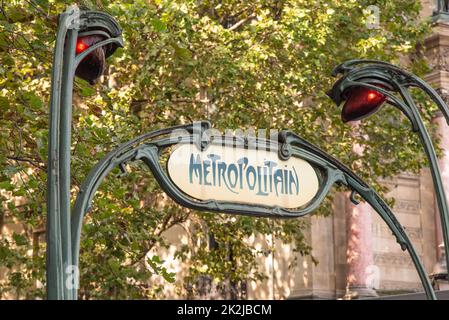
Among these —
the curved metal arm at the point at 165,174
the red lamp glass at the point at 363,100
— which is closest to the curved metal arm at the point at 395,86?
the red lamp glass at the point at 363,100

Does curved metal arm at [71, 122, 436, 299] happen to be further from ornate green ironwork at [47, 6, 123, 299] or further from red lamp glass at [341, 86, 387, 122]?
red lamp glass at [341, 86, 387, 122]

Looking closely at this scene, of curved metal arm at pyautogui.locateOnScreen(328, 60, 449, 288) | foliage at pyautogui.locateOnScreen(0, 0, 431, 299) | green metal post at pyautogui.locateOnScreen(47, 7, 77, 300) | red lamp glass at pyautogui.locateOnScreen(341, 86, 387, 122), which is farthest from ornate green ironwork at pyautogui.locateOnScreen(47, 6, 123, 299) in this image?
foliage at pyautogui.locateOnScreen(0, 0, 431, 299)

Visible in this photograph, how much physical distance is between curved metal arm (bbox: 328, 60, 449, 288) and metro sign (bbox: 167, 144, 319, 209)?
5.09 ft

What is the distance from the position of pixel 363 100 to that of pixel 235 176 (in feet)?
7.07

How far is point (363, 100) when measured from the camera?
34.6 ft

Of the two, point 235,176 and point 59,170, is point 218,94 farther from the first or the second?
point 59,170

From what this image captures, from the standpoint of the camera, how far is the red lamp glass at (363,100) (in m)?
10.5

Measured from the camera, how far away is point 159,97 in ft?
68.2

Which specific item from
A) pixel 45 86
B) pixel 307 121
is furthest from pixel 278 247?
pixel 45 86

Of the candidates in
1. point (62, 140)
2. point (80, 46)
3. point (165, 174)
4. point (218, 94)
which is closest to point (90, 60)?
point (80, 46)

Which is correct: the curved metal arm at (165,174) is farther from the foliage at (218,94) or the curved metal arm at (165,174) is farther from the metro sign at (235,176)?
the foliage at (218,94)

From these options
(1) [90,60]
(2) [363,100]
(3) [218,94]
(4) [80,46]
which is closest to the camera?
(4) [80,46]

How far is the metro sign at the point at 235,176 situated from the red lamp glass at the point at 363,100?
5.32ft
